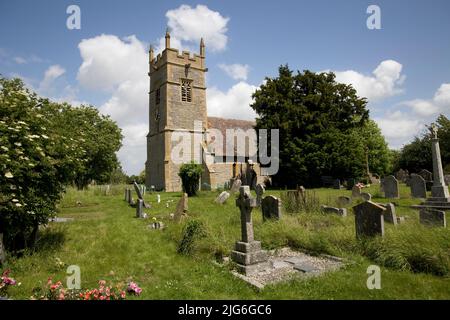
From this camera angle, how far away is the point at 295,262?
212 inches

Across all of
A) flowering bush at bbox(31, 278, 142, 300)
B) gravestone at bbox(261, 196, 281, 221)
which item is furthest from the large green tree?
flowering bush at bbox(31, 278, 142, 300)

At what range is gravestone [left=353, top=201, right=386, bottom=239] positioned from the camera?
577 cm

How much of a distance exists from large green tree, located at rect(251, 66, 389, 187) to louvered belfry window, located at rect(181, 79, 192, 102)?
685 cm

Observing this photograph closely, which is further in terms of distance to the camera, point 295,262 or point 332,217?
point 332,217

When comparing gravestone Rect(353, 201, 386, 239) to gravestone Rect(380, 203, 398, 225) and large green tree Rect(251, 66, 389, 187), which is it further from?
large green tree Rect(251, 66, 389, 187)

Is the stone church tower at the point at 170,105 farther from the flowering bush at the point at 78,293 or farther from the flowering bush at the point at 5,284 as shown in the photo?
the flowering bush at the point at 78,293

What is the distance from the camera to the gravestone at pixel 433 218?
6.67 metres

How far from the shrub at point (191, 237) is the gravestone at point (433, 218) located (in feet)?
18.1

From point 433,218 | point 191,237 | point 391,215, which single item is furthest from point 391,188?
point 191,237
